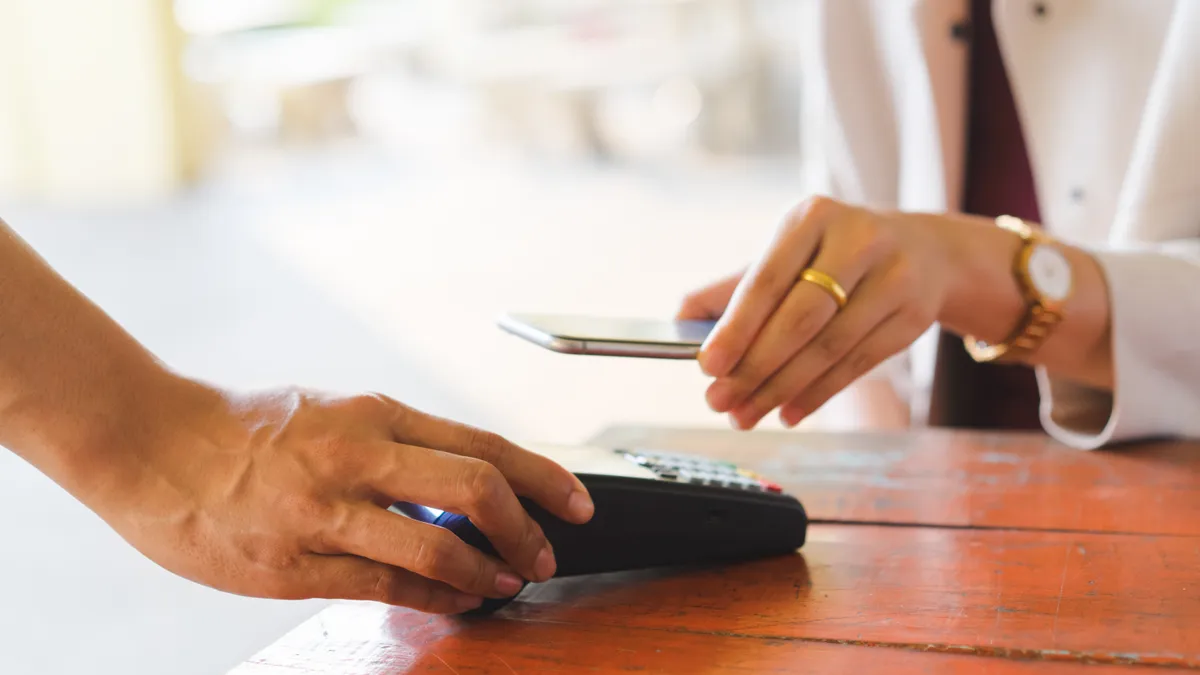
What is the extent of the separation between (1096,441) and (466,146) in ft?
22.7

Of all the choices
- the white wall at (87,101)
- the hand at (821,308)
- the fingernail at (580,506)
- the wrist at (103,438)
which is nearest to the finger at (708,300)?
the hand at (821,308)

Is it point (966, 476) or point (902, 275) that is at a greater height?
point (902, 275)

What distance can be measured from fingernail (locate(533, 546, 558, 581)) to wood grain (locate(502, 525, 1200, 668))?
2cm

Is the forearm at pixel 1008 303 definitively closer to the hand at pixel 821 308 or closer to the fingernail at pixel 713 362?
the hand at pixel 821 308

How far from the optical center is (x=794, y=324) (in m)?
0.61

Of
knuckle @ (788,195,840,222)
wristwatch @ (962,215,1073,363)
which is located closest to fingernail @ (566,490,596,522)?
knuckle @ (788,195,840,222)

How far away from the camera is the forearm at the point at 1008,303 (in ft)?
2.33

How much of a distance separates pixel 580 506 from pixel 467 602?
0.06m

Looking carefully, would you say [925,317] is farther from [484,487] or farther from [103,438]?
[103,438]

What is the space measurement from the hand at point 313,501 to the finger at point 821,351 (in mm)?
200

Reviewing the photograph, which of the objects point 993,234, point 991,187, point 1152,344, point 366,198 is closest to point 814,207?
point 993,234

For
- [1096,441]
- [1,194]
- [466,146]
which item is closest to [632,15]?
[466,146]

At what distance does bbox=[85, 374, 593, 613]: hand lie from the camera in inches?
17.9

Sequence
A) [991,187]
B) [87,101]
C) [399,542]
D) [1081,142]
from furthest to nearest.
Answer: [87,101] → [991,187] → [1081,142] → [399,542]
